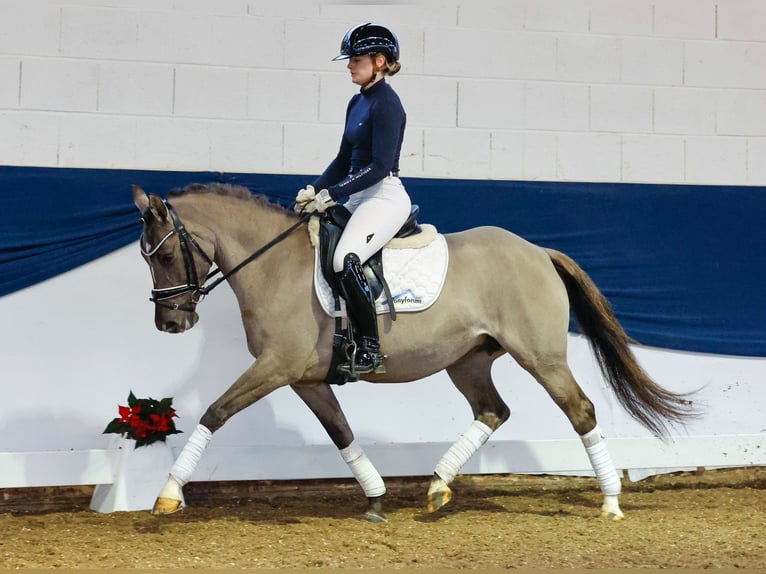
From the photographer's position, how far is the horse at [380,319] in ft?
13.7

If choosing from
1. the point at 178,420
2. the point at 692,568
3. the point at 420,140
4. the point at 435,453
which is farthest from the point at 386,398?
the point at 692,568

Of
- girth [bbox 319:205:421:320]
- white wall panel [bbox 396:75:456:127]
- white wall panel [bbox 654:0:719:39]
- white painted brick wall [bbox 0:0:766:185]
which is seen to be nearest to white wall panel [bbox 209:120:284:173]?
white painted brick wall [bbox 0:0:766:185]

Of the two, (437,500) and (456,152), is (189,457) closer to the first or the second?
(437,500)

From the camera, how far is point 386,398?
564 cm

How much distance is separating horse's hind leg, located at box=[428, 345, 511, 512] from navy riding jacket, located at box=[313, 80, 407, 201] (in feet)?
3.41

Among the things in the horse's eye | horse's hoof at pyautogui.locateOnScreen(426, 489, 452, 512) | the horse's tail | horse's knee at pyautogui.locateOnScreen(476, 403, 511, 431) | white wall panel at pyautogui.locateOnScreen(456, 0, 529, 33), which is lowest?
horse's hoof at pyautogui.locateOnScreen(426, 489, 452, 512)

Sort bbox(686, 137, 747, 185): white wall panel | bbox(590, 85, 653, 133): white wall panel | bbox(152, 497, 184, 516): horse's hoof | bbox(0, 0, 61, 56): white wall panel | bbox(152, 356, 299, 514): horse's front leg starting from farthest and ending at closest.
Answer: bbox(686, 137, 747, 185): white wall panel < bbox(590, 85, 653, 133): white wall panel < bbox(0, 0, 61, 56): white wall panel < bbox(152, 356, 299, 514): horse's front leg < bbox(152, 497, 184, 516): horse's hoof

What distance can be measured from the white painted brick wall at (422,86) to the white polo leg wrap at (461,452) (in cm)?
174

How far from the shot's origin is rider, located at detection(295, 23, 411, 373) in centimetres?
422

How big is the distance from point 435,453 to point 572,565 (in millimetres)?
1727

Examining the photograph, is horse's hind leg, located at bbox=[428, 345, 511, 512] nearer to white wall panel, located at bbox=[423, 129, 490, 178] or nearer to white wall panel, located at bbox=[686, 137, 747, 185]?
white wall panel, located at bbox=[423, 129, 490, 178]

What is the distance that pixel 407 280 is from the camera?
4348mm

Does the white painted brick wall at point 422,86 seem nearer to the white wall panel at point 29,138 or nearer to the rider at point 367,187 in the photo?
the white wall panel at point 29,138

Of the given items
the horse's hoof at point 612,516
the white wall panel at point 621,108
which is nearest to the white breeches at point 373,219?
the horse's hoof at point 612,516
